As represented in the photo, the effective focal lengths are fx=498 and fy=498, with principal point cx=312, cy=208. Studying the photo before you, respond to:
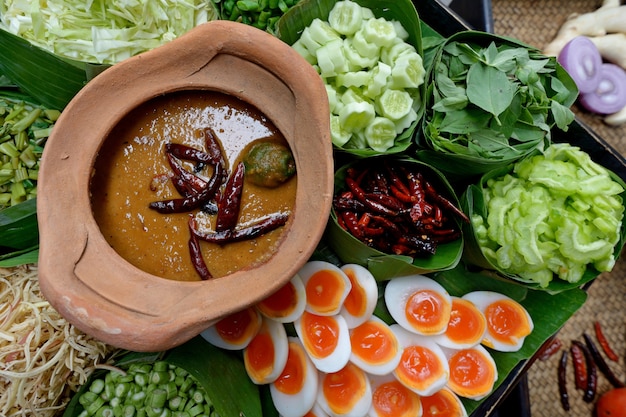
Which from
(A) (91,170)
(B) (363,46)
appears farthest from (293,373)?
(B) (363,46)

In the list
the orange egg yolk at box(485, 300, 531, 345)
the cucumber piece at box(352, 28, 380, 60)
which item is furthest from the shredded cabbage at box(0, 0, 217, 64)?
the orange egg yolk at box(485, 300, 531, 345)

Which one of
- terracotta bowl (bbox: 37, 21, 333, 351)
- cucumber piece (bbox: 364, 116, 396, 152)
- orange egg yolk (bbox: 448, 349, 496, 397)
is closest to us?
terracotta bowl (bbox: 37, 21, 333, 351)

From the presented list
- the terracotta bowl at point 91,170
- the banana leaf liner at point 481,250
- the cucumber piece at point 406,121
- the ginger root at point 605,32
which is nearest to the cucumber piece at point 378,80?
the cucumber piece at point 406,121

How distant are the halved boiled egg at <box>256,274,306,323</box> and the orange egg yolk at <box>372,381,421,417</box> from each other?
1.52ft

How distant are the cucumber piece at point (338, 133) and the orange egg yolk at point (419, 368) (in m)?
0.84

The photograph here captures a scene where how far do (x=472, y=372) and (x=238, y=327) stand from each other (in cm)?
93

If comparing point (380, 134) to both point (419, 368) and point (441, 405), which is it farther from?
point (441, 405)

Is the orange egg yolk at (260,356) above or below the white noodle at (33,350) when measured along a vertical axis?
above

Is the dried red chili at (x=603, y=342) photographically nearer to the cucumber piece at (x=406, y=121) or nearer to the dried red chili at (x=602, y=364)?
the dried red chili at (x=602, y=364)

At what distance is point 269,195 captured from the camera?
1.58 meters

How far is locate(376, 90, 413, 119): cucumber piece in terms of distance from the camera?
181 centimetres

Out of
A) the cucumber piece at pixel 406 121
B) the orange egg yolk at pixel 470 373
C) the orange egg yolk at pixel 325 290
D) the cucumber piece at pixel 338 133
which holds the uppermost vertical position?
the cucumber piece at pixel 406 121

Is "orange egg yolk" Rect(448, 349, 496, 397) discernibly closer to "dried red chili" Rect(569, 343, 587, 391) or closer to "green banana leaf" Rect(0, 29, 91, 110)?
"dried red chili" Rect(569, 343, 587, 391)

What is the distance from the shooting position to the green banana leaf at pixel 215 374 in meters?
1.79
